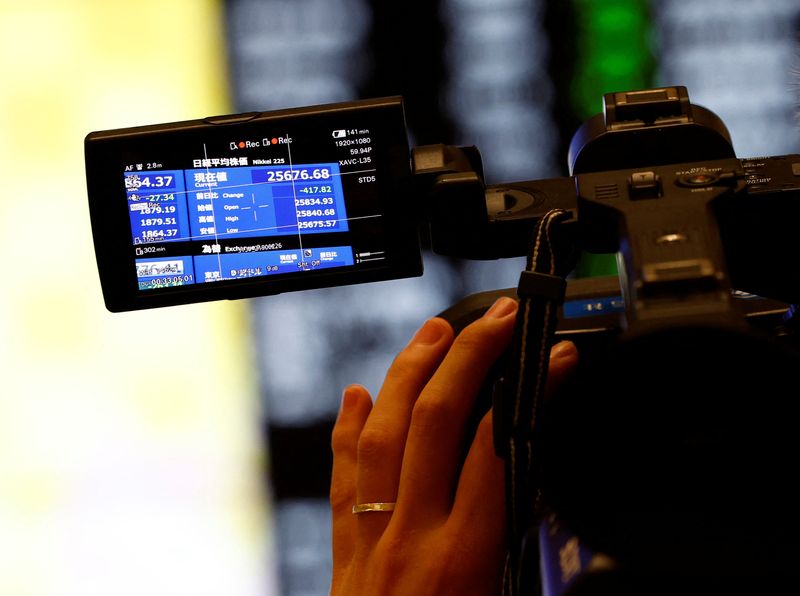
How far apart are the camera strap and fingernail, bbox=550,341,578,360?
110mm

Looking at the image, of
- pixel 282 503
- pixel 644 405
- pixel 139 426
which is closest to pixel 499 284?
pixel 282 503

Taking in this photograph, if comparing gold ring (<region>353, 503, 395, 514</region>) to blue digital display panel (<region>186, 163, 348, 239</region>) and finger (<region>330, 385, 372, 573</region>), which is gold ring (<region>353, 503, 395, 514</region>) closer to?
finger (<region>330, 385, 372, 573</region>)

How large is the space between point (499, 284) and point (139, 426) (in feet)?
2.01

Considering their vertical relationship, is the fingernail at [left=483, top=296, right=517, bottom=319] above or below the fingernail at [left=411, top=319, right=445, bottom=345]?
above

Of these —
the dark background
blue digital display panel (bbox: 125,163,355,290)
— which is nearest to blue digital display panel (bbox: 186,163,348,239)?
blue digital display panel (bbox: 125,163,355,290)

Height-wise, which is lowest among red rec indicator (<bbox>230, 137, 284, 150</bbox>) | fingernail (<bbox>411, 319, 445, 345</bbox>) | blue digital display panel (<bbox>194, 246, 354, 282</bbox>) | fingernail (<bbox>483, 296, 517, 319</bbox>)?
fingernail (<bbox>411, 319, 445, 345</bbox>)

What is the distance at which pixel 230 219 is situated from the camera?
2.77 ft

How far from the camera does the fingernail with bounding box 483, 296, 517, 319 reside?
0.78 m

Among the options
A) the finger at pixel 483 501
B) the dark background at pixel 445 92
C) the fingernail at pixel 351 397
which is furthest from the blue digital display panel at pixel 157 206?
the dark background at pixel 445 92

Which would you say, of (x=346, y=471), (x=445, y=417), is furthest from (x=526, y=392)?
(x=346, y=471)

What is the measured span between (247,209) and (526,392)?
12.3 inches

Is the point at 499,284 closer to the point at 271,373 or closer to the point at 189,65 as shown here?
the point at 271,373

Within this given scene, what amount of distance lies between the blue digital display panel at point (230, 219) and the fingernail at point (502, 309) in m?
0.12

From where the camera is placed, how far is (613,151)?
2.55 feet
